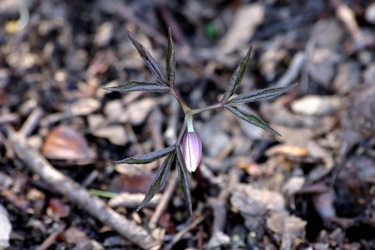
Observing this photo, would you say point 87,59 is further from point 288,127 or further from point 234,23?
Answer: point 288,127

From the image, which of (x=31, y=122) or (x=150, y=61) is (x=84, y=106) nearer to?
(x=31, y=122)

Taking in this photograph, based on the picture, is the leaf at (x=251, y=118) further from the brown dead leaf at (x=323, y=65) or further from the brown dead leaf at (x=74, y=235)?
the brown dead leaf at (x=323, y=65)

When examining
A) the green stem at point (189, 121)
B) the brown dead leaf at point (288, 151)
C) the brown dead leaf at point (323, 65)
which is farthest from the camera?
the brown dead leaf at point (323, 65)

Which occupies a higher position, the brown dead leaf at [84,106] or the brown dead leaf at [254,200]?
the brown dead leaf at [84,106]

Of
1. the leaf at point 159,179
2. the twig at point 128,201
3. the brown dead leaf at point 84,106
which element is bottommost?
the twig at point 128,201

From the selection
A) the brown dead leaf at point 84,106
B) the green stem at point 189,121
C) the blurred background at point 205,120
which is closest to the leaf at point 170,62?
the green stem at point 189,121

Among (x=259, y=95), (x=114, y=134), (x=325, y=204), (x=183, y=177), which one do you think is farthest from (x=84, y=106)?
(x=325, y=204)

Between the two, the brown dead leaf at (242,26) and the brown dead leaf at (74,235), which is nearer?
the brown dead leaf at (74,235)
